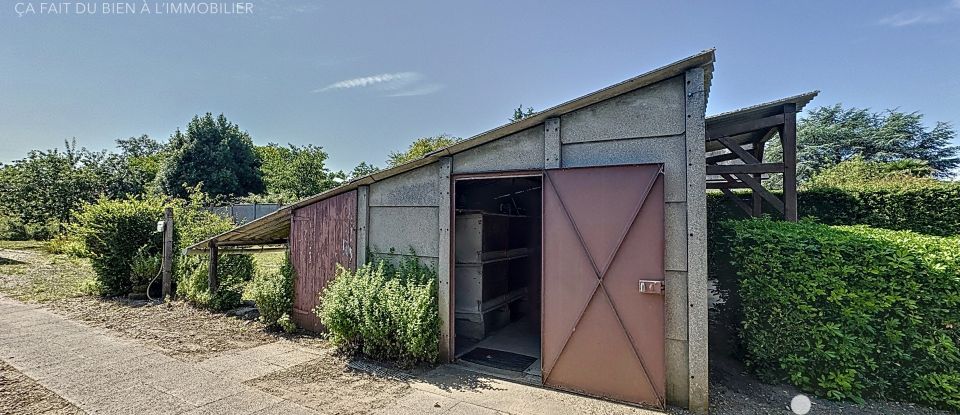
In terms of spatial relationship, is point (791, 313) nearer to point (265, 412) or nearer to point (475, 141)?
point (475, 141)

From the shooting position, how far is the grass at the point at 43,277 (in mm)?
9266

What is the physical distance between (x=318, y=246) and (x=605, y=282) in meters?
4.34

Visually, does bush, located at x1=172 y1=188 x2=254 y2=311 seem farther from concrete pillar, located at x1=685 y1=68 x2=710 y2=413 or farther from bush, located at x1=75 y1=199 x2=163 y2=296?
concrete pillar, located at x1=685 y1=68 x2=710 y2=413

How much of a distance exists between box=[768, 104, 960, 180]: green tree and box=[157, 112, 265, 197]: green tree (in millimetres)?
37688

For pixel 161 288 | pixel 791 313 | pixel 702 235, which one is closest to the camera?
pixel 702 235

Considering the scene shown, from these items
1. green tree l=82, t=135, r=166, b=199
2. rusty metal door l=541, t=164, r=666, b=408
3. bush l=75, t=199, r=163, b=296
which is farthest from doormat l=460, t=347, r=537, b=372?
green tree l=82, t=135, r=166, b=199

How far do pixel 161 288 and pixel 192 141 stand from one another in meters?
24.6

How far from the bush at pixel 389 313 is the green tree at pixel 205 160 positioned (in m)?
28.1

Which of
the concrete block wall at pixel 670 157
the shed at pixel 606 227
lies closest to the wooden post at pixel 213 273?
the shed at pixel 606 227

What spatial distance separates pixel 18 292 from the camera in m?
9.42

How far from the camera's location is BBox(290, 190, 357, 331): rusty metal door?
228 inches

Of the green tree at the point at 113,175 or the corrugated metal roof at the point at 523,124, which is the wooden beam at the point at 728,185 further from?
the green tree at the point at 113,175

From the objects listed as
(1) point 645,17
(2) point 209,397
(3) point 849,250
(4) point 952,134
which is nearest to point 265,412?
(2) point 209,397

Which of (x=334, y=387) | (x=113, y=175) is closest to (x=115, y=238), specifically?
(x=334, y=387)
